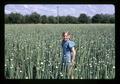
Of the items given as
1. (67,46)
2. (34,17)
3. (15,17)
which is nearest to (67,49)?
(67,46)

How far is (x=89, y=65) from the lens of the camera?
297 cm

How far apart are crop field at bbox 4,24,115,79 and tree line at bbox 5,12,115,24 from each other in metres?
0.04

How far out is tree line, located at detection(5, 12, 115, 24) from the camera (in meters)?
2.96

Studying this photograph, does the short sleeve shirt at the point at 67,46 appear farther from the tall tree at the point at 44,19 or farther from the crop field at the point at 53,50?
the tall tree at the point at 44,19

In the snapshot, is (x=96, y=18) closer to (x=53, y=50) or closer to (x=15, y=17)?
(x=53, y=50)

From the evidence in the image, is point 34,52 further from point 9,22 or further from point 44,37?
point 9,22

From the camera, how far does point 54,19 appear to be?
2959mm

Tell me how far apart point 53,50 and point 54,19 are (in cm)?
31

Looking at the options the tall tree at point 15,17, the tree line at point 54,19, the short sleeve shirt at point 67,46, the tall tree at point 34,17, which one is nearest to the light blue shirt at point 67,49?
the short sleeve shirt at point 67,46

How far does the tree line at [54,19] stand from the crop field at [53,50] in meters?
0.04

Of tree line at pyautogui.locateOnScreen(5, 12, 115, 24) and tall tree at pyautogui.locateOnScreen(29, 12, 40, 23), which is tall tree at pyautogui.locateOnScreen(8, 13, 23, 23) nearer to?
tree line at pyautogui.locateOnScreen(5, 12, 115, 24)

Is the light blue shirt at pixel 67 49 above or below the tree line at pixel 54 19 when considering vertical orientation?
below

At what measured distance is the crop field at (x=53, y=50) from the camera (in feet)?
9.69

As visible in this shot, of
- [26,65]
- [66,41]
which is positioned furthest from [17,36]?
[66,41]
